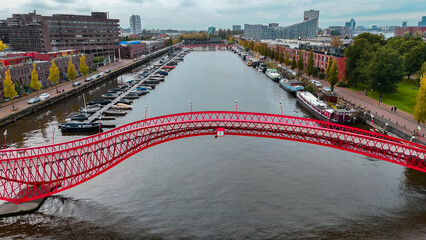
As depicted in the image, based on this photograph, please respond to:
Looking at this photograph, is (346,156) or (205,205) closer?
(205,205)

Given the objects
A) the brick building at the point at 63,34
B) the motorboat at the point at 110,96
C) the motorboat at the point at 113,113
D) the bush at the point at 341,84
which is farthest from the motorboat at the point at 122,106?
the brick building at the point at 63,34

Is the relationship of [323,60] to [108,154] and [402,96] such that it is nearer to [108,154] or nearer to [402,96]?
[402,96]

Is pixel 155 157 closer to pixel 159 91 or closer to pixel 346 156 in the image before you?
pixel 346 156

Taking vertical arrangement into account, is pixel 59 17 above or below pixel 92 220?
above

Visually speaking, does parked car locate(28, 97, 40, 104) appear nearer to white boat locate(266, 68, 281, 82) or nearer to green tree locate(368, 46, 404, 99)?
Result: white boat locate(266, 68, 281, 82)

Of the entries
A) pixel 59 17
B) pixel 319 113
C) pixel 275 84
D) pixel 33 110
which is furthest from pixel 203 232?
pixel 59 17

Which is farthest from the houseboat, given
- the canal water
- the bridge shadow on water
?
the bridge shadow on water
